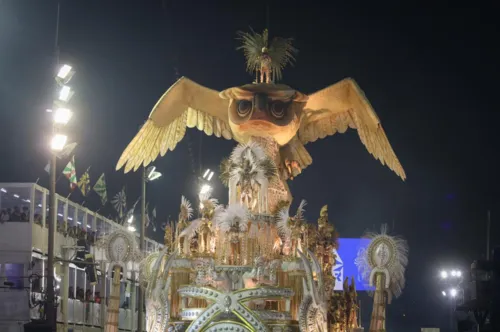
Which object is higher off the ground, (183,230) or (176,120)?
(176,120)

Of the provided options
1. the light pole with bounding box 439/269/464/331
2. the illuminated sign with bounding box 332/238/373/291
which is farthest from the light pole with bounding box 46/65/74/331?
the light pole with bounding box 439/269/464/331

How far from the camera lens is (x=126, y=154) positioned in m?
20.9

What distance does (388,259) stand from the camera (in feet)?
60.4

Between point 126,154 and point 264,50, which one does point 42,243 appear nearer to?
point 126,154

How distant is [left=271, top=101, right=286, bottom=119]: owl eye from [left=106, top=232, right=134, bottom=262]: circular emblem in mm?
4361

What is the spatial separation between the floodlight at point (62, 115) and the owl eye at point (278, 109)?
765 cm

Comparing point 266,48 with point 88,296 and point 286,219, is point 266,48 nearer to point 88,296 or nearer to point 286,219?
point 286,219

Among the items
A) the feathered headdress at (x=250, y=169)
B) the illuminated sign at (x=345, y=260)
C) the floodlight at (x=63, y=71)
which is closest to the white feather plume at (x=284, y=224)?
the feathered headdress at (x=250, y=169)

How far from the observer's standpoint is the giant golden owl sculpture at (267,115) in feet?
64.3

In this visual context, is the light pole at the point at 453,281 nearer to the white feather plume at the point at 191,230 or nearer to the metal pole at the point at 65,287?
the metal pole at the point at 65,287

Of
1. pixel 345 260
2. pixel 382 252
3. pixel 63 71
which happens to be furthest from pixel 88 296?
pixel 382 252

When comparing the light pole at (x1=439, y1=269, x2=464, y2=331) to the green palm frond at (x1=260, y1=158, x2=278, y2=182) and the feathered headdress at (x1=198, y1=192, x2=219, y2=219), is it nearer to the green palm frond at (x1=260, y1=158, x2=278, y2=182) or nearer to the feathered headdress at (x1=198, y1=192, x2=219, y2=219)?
the green palm frond at (x1=260, y1=158, x2=278, y2=182)

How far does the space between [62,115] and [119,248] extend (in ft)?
22.8

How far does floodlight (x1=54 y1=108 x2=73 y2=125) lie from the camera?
24484 millimetres
